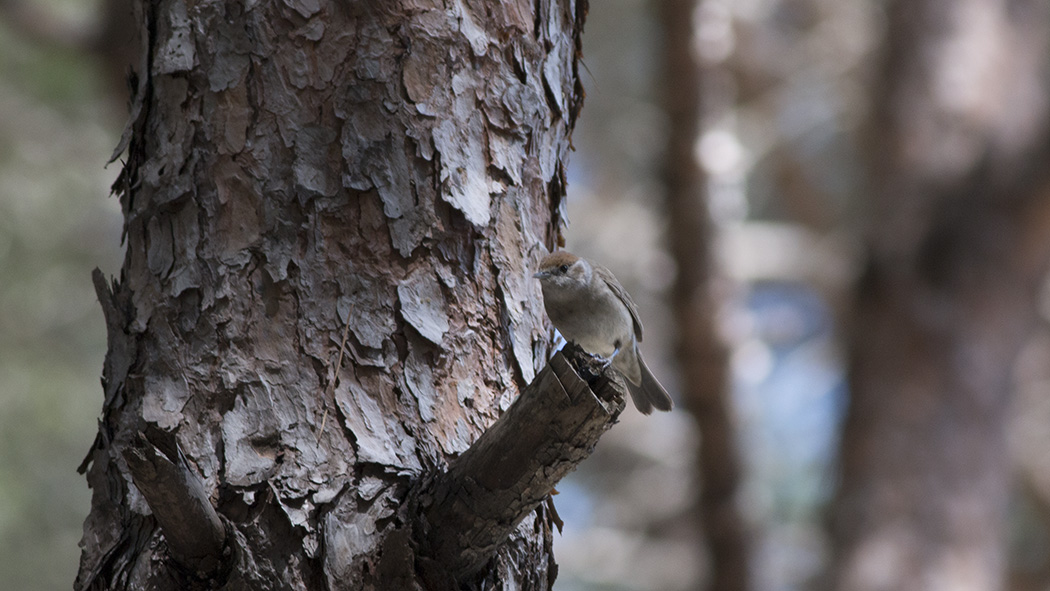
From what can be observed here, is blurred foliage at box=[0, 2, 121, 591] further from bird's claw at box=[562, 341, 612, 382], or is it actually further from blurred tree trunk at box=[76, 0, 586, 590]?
bird's claw at box=[562, 341, 612, 382]

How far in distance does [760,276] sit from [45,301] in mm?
5408

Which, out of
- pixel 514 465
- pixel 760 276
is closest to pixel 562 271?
pixel 514 465

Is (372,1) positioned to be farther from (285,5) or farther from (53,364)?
(53,364)

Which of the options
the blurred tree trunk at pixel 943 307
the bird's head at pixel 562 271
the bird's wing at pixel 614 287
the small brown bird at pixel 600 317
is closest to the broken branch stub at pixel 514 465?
the bird's head at pixel 562 271

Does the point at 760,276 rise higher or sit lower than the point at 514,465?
higher

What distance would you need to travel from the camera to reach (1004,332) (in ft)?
16.5

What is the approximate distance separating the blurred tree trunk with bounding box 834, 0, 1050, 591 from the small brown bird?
224cm

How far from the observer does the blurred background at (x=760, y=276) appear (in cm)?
459

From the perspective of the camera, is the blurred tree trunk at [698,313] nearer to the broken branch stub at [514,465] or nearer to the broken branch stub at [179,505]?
the broken branch stub at [514,465]

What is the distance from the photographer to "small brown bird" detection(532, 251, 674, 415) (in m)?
2.65

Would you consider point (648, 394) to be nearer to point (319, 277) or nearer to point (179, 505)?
point (319, 277)

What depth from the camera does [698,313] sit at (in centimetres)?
449

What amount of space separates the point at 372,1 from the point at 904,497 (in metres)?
3.98

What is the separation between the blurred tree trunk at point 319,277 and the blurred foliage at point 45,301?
5207mm
